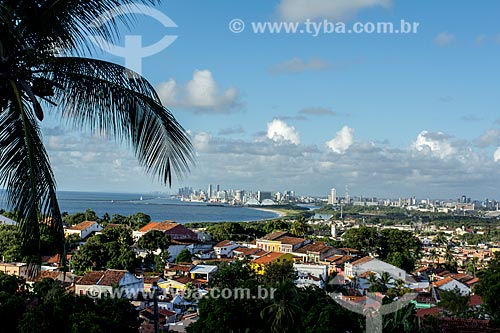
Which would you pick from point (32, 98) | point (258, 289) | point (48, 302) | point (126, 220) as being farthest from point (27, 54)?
point (126, 220)

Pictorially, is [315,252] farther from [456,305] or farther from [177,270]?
[456,305]

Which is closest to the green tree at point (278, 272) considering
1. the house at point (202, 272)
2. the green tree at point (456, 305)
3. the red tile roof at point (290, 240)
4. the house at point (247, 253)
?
the house at point (202, 272)

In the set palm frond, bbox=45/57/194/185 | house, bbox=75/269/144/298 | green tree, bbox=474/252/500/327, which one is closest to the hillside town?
house, bbox=75/269/144/298

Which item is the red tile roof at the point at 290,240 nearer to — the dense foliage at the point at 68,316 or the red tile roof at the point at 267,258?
the red tile roof at the point at 267,258

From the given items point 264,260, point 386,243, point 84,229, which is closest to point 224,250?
point 264,260

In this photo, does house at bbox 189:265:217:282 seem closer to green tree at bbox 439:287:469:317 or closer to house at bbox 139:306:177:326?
house at bbox 139:306:177:326

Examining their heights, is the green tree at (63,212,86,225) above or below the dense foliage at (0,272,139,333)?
above

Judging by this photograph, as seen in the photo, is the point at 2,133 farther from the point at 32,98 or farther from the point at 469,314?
the point at 469,314
